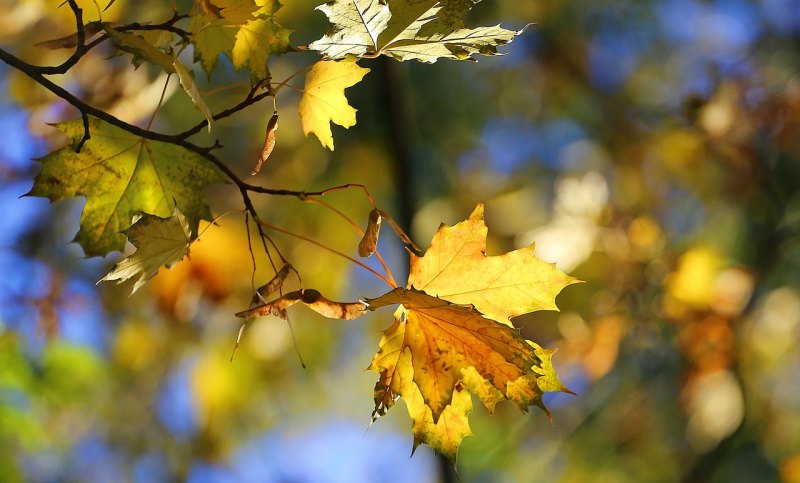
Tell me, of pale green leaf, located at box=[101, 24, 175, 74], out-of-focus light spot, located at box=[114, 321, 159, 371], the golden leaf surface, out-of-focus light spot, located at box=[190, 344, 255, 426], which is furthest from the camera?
out-of-focus light spot, located at box=[114, 321, 159, 371]

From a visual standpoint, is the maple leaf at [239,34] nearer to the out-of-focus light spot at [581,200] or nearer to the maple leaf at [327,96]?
the maple leaf at [327,96]

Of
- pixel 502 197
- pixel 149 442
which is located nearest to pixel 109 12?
pixel 502 197

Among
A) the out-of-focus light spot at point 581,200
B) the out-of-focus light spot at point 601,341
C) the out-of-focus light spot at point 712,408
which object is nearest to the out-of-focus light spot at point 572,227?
the out-of-focus light spot at point 581,200

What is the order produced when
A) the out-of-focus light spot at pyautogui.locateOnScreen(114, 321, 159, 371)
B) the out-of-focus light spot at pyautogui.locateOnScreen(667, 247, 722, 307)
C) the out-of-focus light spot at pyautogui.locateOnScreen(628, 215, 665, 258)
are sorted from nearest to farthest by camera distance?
the out-of-focus light spot at pyautogui.locateOnScreen(667, 247, 722, 307) < the out-of-focus light spot at pyautogui.locateOnScreen(628, 215, 665, 258) < the out-of-focus light spot at pyautogui.locateOnScreen(114, 321, 159, 371)

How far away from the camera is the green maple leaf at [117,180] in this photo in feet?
2.04

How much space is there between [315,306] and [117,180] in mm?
268

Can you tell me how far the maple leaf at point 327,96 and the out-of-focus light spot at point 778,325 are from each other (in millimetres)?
2518

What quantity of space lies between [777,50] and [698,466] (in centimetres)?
180

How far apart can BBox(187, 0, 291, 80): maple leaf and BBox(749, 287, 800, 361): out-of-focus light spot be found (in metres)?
2.57

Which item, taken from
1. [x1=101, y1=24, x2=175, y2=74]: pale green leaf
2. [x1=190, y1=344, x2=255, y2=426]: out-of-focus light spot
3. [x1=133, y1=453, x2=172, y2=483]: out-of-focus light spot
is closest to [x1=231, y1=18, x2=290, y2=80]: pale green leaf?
[x1=101, y1=24, x2=175, y2=74]: pale green leaf

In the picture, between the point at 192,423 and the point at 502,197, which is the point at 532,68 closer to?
the point at 502,197

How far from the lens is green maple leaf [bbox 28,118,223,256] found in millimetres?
621

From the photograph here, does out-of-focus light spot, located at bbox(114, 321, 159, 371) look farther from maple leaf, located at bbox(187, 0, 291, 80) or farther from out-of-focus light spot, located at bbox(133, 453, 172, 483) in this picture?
maple leaf, located at bbox(187, 0, 291, 80)

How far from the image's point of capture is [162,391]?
120 inches
